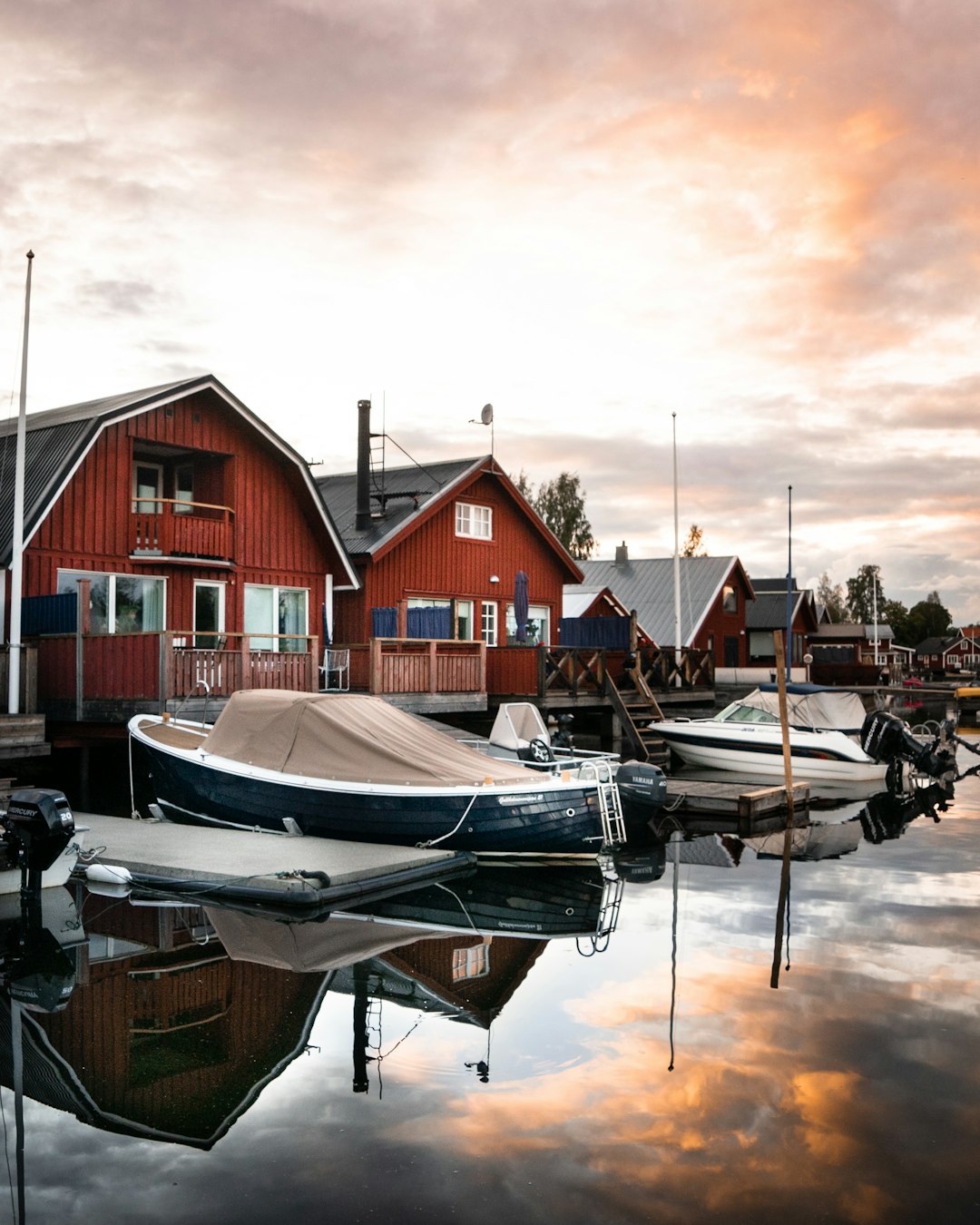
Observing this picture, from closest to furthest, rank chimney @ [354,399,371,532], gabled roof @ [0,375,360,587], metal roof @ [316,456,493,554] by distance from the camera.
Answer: gabled roof @ [0,375,360,587] < metal roof @ [316,456,493,554] < chimney @ [354,399,371,532]

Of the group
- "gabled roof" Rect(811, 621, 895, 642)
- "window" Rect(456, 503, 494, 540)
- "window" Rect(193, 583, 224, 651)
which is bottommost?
"gabled roof" Rect(811, 621, 895, 642)

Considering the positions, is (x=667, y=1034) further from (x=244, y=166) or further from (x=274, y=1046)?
(x=244, y=166)

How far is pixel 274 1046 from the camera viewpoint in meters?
8.12

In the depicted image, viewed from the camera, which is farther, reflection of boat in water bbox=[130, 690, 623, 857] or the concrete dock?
reflection of boat in water bbox=[130, 690, 623, 857]

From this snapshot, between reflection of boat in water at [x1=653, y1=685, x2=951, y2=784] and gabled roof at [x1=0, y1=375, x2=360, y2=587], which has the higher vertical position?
gabled roof at [x1=0, y1=375, x2=360, y2=587]

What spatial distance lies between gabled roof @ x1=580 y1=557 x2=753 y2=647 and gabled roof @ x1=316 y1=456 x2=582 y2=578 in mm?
17659

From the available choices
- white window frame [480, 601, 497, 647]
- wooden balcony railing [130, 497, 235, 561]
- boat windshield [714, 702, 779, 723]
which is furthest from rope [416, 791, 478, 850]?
white window frame [480, 601, 497, 647]

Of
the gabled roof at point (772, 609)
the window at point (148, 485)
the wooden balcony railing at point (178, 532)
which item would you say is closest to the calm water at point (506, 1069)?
→ the wooden balcony railing at point (178, 532)

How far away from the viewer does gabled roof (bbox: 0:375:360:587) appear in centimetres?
2059

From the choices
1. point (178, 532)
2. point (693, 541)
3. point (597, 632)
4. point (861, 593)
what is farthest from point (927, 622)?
point (178, 532)

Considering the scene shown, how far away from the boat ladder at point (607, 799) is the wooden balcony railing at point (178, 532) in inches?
411

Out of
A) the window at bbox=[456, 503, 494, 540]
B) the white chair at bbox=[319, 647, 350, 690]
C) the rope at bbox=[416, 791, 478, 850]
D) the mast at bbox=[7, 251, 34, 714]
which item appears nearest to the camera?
the rope at bbox=[416, 791, 478, 850]

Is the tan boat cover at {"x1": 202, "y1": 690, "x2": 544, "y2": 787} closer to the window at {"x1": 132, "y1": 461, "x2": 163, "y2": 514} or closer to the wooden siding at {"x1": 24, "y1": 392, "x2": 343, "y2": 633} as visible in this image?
the wooden siding at {"x1": 24, "y1": 392, "x2": 343, "y2": 633}

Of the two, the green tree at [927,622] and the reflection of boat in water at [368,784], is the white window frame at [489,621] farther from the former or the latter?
the green tree at [927,622]
